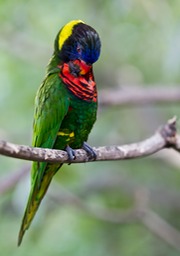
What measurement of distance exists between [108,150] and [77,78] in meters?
0.33

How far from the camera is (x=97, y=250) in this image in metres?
4.73

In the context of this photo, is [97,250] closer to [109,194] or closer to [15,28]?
[109,194]

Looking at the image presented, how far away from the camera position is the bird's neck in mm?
2562

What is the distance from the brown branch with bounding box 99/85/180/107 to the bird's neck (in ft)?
4.11

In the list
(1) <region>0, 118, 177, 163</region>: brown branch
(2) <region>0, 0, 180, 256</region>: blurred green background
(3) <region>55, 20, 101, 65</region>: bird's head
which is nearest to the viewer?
(1) <region>0, 118, 177, 163</region>: brown branch

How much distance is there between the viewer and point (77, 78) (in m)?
2.58

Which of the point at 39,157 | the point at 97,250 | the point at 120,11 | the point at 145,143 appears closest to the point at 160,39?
the point at 120,11

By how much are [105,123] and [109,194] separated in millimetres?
806

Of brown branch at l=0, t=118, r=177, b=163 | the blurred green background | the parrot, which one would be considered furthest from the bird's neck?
the blurred green background

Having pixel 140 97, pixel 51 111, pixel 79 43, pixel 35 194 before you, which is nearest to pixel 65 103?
pixel 51 111

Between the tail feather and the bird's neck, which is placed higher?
the bird's neck

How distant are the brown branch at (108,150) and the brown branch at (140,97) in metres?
1.14

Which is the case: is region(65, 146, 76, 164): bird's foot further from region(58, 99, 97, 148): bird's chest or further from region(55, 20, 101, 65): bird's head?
region(55, 20, 101, 65): bird's head

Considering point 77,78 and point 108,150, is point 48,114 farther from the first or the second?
point 108,150
